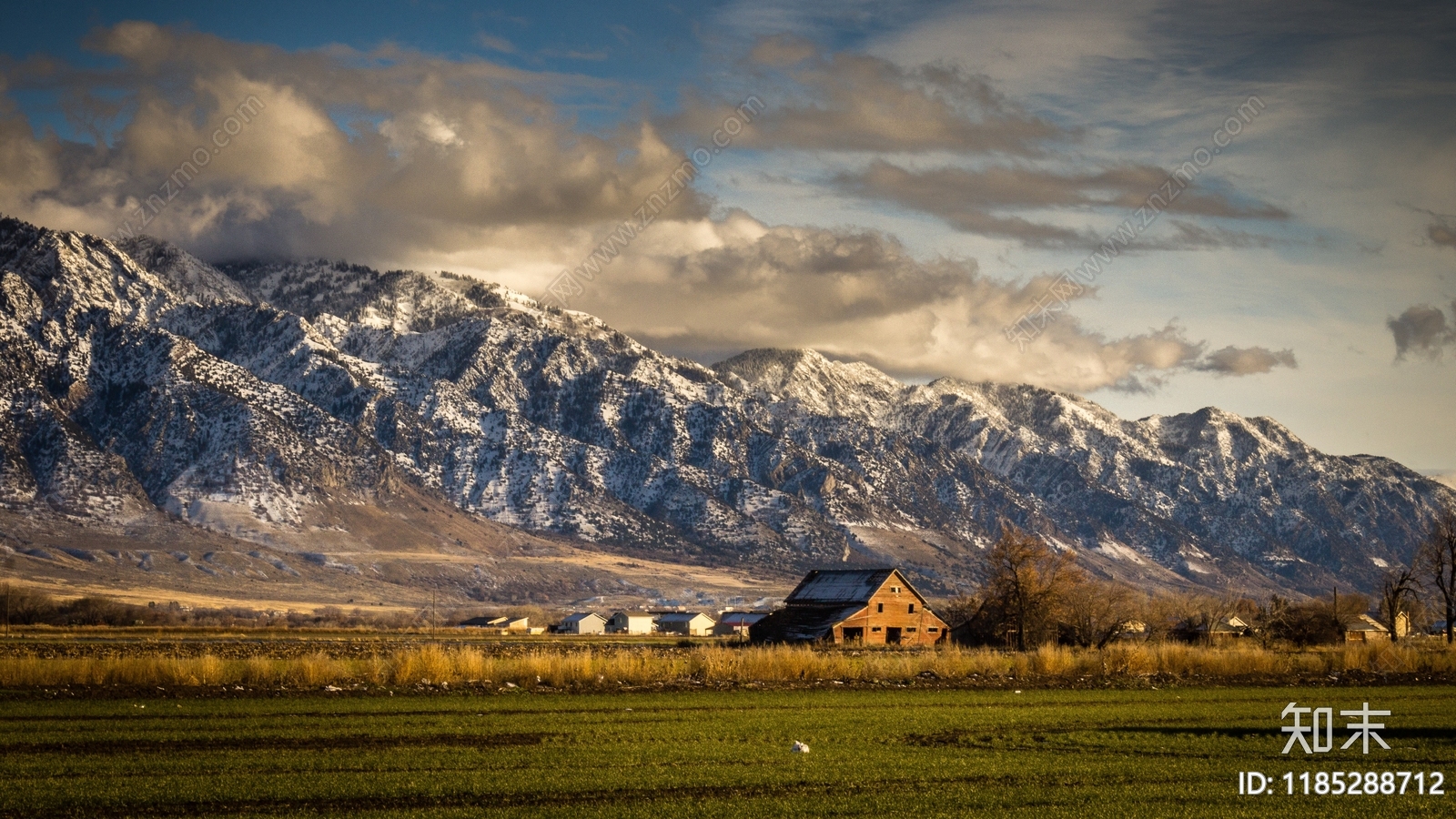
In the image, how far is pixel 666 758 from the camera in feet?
114

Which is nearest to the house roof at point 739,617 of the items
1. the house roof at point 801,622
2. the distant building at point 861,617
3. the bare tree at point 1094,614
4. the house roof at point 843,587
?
the house roof at point 843,587

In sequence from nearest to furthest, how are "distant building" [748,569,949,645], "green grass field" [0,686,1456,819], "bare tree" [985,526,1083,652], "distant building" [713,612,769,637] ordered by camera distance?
"green grass field" [0,686,1456,819]
"bare tree" [985,526,1083,652]
"distant building" [748,569,949,645]
"distant building" [713,612,769,637]

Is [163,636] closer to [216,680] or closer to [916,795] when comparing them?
[216,680]

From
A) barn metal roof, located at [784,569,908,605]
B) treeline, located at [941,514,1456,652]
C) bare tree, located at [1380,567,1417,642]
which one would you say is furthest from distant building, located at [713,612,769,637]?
bare tree, located at [1380,567,1417,642]

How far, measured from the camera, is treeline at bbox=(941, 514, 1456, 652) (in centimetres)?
10612

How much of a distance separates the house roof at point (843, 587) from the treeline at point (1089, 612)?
7.96m

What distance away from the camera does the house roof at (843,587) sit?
12044 centimetres

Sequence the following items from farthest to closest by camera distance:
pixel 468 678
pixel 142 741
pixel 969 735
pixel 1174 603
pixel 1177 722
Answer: pixel 1174 603 < pixel 468 678 < pixel 1177 722 < pixel 969 735 < pixel 142 741

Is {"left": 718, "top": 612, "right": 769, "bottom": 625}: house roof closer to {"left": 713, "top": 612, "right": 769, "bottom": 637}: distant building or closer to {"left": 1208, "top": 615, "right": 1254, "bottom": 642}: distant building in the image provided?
{"left": 713, "top": 612, "right": 769, "bottom": 637}: distant building

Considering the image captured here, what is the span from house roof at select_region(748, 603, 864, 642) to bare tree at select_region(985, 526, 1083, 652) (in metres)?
14.5

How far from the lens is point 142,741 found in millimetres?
36688

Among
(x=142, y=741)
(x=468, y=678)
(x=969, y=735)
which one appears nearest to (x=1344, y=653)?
(x=969, y=735)

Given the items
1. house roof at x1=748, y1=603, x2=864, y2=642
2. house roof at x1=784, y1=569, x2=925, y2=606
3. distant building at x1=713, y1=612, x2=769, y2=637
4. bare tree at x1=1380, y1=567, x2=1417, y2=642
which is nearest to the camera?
house roof at x1=748, y1=603, x2=864, y2=642

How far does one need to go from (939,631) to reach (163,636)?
6985cm
